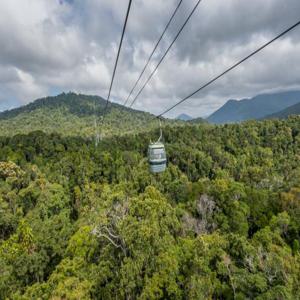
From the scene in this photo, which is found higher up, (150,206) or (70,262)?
(150,206)

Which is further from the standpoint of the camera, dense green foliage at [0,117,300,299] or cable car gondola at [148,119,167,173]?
dense green foliage at [0,117,300,299]

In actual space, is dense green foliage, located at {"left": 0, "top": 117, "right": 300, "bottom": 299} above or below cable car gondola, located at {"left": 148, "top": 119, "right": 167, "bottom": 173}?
below

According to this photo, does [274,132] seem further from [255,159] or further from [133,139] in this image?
[133,139]

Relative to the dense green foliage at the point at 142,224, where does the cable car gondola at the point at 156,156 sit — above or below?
above

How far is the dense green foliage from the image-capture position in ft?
77.4

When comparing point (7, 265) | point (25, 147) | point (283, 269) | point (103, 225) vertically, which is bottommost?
point (7, 265)

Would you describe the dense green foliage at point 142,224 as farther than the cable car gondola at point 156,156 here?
Yes

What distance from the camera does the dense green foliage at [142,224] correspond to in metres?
23.6

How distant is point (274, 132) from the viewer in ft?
330

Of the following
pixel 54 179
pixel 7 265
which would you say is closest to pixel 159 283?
pixel 7 265

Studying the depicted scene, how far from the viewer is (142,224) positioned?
2506 cm

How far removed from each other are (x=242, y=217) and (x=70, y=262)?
24.1 meters

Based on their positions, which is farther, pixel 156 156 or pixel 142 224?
pixel 142 224

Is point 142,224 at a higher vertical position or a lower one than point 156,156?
lower
